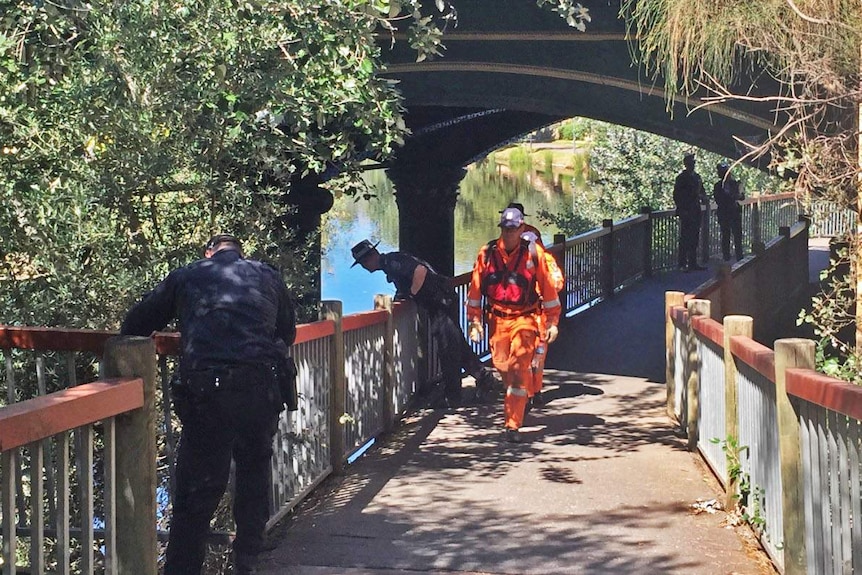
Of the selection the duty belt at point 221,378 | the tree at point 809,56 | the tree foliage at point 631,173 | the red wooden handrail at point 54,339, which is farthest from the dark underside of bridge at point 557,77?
the tree foliage at point 631,173

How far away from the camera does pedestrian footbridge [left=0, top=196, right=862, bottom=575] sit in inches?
177

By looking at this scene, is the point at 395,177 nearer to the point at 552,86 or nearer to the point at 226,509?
the point at 552,86

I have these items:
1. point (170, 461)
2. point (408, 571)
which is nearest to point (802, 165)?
point (408, 571)

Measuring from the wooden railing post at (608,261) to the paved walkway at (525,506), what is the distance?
7521mm

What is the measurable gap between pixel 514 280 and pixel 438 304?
80.9 inches

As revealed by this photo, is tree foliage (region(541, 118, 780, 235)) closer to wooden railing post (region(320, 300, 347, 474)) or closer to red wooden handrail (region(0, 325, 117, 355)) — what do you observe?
wooden railing post (region(320, 300, 347, 474))

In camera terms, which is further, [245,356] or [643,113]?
[643,113]

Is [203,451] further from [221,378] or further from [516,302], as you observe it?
[516,302]

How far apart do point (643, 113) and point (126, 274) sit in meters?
7.55

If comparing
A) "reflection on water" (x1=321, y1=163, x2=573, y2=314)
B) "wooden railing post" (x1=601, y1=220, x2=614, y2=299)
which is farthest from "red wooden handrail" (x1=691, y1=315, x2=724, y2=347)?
"reflection on water" (x1=321, y1=163, x2=573, y2=314)

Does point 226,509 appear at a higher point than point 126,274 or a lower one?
lower

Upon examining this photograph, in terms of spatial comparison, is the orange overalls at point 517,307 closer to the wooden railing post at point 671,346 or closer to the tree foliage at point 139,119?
the wooden railing post at point 671,346

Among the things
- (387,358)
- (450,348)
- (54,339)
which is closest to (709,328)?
(387,358)

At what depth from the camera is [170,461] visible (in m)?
6.16
